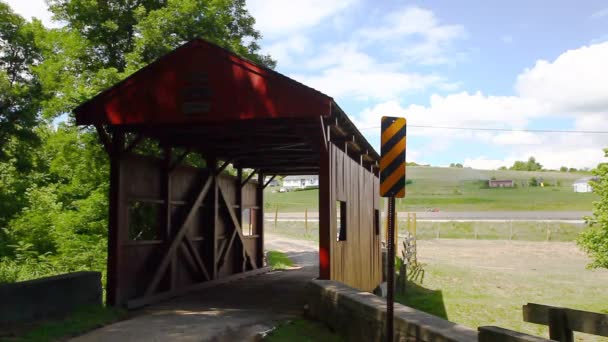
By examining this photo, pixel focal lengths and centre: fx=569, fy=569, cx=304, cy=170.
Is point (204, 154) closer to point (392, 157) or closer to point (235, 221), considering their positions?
point (235, 221)

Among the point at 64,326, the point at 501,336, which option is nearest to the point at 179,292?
the point at 64,326

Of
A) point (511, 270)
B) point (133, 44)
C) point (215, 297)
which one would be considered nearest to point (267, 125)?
point (215, 297)

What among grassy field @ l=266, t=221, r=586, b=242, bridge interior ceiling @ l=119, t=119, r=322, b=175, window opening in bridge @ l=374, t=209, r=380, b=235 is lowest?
grassy field @ l=266, t=221, r=586, b=242

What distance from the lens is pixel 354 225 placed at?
12.1 metres

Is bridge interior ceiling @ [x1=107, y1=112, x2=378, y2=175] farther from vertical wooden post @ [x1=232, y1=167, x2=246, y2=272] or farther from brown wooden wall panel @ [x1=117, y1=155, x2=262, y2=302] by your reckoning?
brown wooden wall panel @ [x1=117, y1=155, x2=262, y2=302]

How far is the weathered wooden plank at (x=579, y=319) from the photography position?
4.77m

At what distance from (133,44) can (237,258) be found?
687 cm

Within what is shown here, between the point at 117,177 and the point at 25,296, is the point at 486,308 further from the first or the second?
the point at 25,296

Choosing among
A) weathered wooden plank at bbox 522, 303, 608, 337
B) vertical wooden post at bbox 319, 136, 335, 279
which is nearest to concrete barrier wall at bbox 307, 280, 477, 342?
vertical wooden post at bbox 319, 136, 335, 279

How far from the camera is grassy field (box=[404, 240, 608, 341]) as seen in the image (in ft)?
48.3

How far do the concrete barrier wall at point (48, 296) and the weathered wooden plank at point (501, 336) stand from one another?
5485 mm

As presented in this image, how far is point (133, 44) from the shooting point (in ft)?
53.7

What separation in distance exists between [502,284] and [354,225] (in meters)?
9.74

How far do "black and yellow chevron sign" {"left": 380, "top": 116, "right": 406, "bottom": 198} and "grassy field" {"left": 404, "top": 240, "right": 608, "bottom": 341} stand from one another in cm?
940
